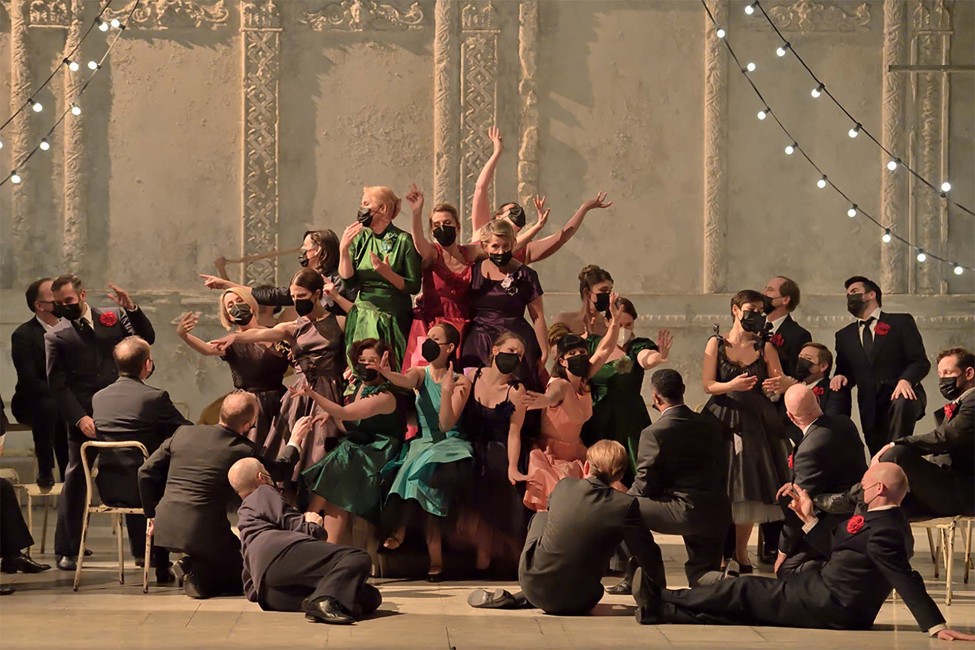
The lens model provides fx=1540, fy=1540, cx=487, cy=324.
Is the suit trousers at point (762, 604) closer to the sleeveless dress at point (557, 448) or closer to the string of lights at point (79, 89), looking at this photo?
the sleeveless dress at point (557, 448)

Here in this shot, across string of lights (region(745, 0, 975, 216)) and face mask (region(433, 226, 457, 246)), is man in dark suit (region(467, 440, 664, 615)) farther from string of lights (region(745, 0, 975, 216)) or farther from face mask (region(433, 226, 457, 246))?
string of lights (region(745, 0, 975, 216))

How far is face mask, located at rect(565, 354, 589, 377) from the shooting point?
6.89m

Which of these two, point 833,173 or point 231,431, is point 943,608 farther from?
point 833,173

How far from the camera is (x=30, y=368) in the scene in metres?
7.92

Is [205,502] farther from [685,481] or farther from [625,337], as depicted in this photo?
[625,337]

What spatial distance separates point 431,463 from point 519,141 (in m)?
4.09

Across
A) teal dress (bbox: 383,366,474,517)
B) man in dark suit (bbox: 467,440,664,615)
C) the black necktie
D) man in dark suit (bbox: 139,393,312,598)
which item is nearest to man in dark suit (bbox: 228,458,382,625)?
man in dark suit (bbox: 139,393,312,598)

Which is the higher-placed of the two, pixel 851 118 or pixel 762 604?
pixel 851 118

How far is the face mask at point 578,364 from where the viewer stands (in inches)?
271

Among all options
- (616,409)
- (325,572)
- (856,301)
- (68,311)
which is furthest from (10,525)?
(856,301)

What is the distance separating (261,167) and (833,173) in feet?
12.8

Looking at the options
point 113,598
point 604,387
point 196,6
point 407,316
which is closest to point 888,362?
point 604,387

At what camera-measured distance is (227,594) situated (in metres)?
6.42

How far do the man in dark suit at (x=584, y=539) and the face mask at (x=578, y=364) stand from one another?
1004 mm
